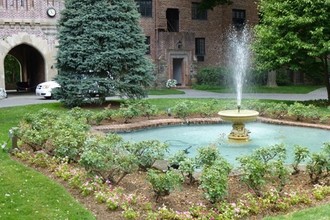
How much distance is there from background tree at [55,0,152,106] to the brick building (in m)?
7.31

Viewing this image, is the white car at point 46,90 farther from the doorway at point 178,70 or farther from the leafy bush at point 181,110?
the leafy bush at point 181,110

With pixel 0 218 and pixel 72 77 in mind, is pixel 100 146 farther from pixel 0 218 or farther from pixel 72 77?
pixel 72 77

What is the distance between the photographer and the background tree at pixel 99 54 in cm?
1823

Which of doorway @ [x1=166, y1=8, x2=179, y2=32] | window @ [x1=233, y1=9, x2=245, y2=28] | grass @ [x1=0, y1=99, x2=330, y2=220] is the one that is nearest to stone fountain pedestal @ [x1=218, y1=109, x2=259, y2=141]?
grass @ [x1=0, y1=99, x2=330, y2=220]

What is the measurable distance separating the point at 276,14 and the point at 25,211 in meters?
15.3

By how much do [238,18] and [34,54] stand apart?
53.4ft

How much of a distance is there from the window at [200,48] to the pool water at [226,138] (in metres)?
19.9

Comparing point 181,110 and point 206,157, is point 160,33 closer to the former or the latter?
point 181,110

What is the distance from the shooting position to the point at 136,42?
18969 millimetres

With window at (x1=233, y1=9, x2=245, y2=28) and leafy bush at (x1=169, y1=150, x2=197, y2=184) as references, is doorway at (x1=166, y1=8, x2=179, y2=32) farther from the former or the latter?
leafy bush at (x1=169, y1=150, x2=197, y2=184)

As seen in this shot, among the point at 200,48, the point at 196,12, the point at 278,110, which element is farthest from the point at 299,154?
the point at 196,12

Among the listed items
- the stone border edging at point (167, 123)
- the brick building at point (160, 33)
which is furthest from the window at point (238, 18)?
the stone border edging at point (167, 123)

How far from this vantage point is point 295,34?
59.2 feet

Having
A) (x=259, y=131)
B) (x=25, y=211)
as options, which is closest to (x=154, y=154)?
(x=25, y=211)
